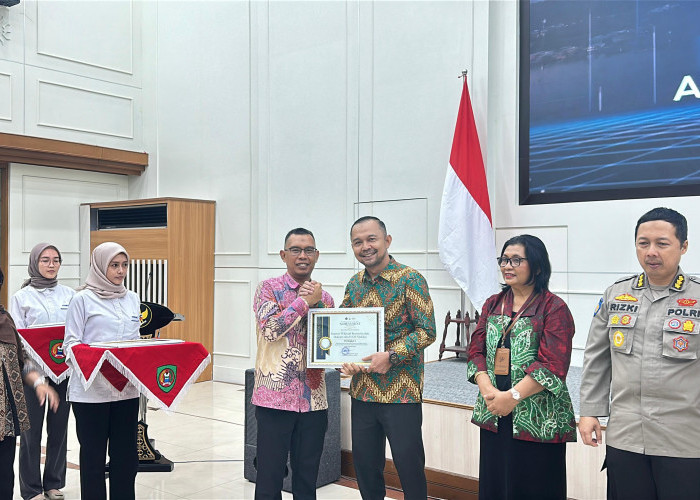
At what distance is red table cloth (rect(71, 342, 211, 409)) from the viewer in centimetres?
269

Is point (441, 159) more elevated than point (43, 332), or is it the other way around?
point (441, 159)

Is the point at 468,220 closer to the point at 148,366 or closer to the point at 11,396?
the point at 148,366

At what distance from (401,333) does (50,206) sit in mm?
6179

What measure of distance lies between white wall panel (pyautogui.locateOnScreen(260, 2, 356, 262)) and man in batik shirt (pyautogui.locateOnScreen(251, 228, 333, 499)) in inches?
145

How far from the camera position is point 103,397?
2.76 metres

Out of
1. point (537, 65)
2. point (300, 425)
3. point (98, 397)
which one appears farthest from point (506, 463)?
point (537, 65)

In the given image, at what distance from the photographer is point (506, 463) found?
2.22 metres

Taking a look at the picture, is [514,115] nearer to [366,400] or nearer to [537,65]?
[537,65]

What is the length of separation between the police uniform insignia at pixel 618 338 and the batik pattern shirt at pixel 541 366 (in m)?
0.20

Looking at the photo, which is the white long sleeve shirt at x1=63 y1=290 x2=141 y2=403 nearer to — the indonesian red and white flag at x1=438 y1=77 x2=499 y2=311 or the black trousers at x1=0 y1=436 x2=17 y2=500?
the black trousers at x1=0 y1=436 x2=17 y2=500

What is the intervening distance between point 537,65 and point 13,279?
579cm

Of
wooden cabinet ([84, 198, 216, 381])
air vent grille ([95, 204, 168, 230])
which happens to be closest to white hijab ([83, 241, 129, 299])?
wooden cabinet ([84, 198, 216, 381])

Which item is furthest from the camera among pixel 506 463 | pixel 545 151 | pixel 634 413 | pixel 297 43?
pixel 297 43

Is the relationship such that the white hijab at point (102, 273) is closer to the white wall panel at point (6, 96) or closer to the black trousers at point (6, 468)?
the black trousers at point (6, 468)
